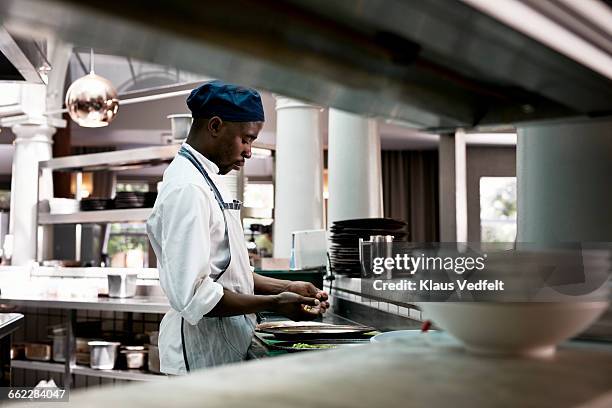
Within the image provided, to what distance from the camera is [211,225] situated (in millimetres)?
2387

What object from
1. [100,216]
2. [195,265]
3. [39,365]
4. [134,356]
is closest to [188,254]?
[195,265]

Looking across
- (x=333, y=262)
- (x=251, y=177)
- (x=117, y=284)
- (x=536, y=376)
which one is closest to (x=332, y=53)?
(x=536, y=376)

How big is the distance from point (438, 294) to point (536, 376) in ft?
3.37

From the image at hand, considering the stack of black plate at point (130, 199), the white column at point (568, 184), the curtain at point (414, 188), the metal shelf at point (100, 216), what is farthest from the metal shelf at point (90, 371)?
the curtain at point (414, 188)

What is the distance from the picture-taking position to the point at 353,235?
3.49 metres

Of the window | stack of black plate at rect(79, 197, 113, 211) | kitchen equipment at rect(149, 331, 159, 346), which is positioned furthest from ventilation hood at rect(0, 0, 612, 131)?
the window

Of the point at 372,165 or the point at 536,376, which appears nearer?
the point at 536,376

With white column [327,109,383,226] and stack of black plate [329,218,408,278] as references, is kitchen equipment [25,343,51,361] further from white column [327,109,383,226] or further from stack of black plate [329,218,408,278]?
stack of black plate [329,218,408,278]

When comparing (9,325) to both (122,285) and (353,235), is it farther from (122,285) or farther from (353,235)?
(122,285)

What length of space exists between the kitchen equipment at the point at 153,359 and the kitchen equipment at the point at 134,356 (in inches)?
4.3

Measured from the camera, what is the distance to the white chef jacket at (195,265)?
2.27m

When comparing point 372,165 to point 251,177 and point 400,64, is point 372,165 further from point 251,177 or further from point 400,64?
point 251,177

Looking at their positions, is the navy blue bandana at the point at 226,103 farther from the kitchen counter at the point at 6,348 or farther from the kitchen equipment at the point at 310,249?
the kitchen counter at the point at 6,348

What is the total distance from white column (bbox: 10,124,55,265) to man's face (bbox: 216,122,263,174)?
5.17m
